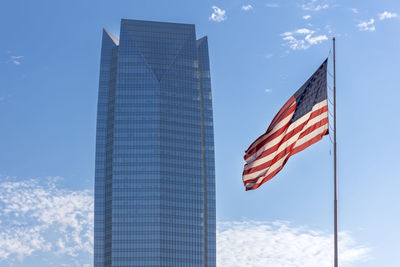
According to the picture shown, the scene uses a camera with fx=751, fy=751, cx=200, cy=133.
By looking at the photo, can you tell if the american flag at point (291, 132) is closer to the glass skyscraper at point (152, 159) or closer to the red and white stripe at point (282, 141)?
the red and white stripe at point (282, 141)

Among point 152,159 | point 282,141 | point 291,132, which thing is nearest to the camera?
point 291,132

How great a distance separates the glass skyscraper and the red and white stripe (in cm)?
13831

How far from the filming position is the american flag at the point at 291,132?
41.5 m

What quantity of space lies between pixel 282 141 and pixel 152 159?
143 metres

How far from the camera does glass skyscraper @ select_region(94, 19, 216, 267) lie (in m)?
180

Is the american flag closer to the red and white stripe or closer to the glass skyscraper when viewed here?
the red and white stripe

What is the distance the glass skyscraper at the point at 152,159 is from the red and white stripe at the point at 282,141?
138 metres

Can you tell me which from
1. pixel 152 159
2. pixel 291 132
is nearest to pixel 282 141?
pixel 291 132

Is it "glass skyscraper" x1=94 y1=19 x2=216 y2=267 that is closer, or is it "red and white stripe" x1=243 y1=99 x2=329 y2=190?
→ "red and white stripe" x1=243 y1=99 x2=329 y2=190

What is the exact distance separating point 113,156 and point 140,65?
24882 millimetres

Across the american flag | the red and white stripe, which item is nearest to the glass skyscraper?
the red and white stripe

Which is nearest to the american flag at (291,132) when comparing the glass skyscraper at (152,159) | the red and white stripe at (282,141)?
the red and white stripe at (282,141)

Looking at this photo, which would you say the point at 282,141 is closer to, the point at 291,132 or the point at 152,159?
the point at 291,132

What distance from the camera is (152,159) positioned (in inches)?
7254
